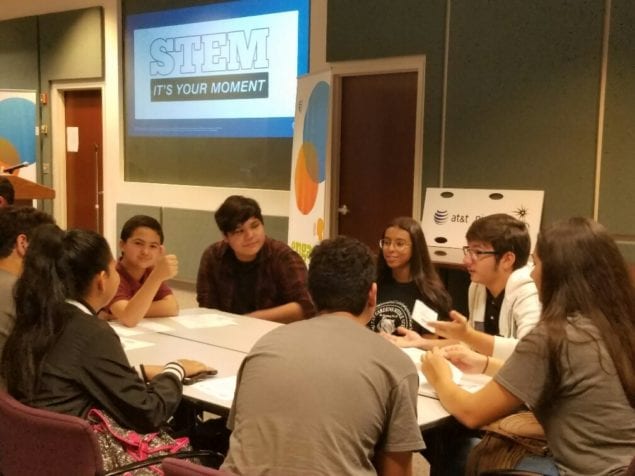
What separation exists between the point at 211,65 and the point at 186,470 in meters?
5.02

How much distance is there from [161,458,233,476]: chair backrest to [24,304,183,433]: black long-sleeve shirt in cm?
58

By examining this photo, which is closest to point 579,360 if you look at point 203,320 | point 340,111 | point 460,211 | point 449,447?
point 449,447

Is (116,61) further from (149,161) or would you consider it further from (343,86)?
(343,86)

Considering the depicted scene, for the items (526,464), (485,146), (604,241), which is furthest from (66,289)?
(485,146)

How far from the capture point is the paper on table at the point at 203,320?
2.98 m

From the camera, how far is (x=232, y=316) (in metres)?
3.16

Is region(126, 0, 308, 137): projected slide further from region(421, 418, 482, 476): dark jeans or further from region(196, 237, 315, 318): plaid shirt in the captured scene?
A: region(421, 418, 482, 476): dark jeans

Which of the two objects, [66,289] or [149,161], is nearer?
[66,289]

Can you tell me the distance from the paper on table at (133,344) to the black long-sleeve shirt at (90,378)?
73 centimetres

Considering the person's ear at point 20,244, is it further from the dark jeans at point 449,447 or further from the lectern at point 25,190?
the lectern at point 25,190

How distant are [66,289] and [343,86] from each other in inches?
145

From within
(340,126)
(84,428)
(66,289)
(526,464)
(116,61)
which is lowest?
(526,464)

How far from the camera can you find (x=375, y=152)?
514 cm

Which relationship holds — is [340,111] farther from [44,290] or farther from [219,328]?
[44,290]
